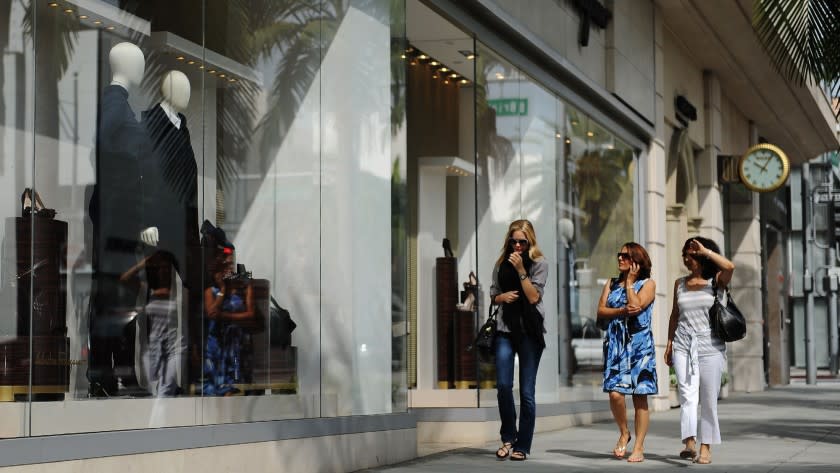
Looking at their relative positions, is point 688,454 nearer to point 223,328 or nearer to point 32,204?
point 223,328

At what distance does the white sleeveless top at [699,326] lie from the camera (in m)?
11.0

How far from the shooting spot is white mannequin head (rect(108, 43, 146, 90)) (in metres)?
8.02

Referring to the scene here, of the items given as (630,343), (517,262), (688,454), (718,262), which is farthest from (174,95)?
(688,454)

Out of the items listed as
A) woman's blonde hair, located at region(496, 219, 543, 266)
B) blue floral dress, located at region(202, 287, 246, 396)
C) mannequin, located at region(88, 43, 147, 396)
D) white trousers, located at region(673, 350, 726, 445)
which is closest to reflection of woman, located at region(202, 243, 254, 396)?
blue floral dress, located at region(202, 287, 246, 396)

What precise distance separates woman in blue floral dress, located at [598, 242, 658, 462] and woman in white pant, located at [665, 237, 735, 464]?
0.26 metres

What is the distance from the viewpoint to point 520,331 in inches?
432

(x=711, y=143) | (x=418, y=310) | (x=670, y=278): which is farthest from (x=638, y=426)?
(x=711, y=143)

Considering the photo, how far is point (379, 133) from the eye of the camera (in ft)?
36.0

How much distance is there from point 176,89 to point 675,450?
6.27m

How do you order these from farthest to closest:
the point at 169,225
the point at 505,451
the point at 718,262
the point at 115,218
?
the point at 505,451, the point at 718,262, the point at 169,225, the point at 115,218

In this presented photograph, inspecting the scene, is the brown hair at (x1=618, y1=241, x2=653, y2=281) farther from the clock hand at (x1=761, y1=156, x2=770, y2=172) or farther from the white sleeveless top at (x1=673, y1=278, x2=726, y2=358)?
the clock hand at (x1=761, y1=156, x2=770, y2=172)

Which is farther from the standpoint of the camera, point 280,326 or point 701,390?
point 701,390

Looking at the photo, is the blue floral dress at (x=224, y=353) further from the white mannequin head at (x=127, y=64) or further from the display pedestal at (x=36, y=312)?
the white mannequin head at (x=127, y=64)

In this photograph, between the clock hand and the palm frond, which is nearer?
the palm frond
